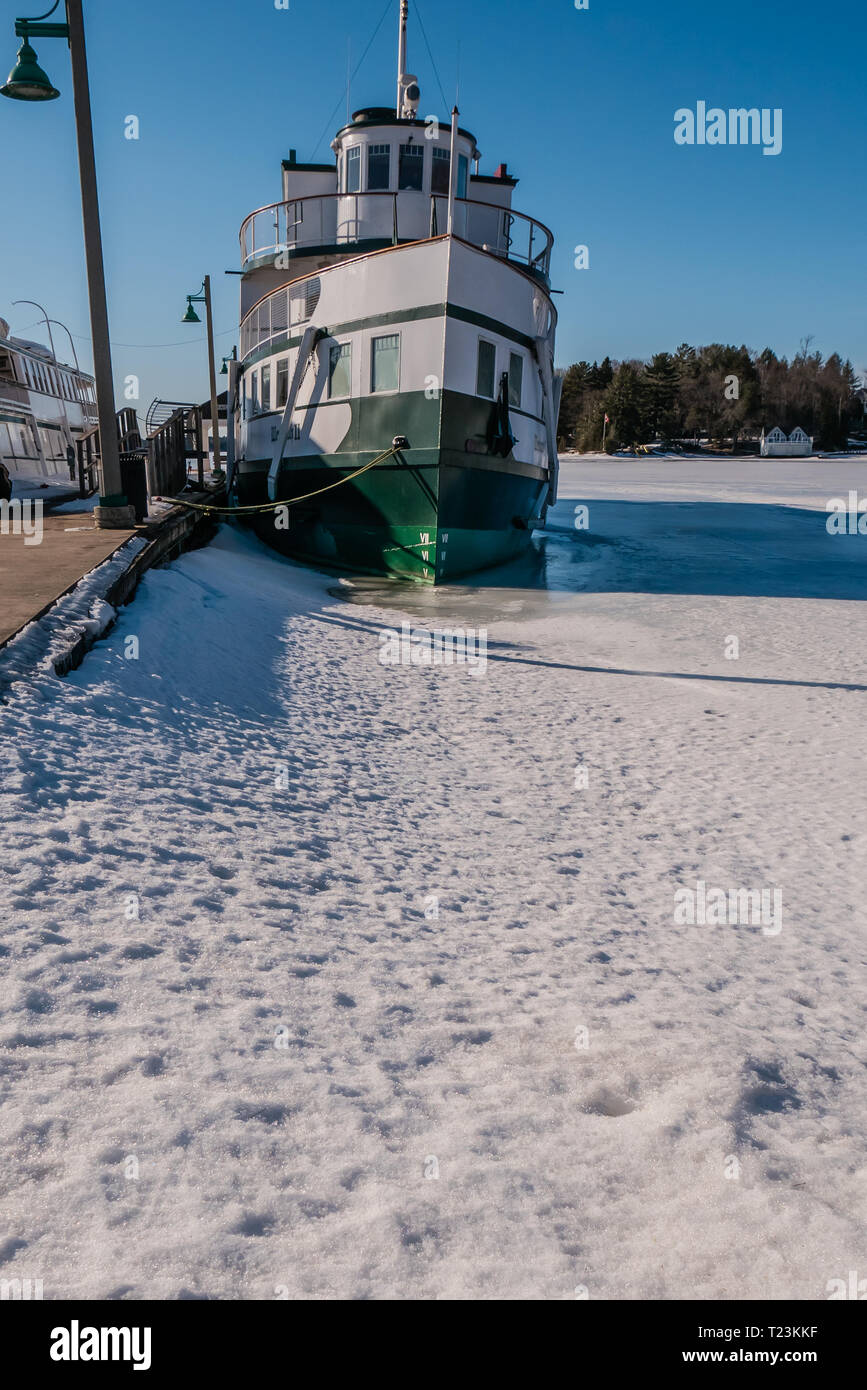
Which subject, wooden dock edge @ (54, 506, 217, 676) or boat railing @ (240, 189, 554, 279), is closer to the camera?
wooden dock edge @ (54, 506, 217, 676)

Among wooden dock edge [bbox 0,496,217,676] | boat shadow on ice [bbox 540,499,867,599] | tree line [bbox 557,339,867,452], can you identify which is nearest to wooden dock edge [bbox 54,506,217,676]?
wooden dock edge [bbox 0,496,217,676]

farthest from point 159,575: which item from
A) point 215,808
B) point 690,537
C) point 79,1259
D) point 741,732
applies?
point 690,537

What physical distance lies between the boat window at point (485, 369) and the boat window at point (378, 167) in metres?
5.73

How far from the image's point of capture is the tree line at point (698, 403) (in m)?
99.2

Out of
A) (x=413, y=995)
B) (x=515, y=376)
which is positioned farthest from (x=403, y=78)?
(x=413, y=995)

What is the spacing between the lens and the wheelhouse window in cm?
1622

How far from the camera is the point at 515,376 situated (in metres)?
13.5

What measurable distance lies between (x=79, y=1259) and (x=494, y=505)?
1243 cm

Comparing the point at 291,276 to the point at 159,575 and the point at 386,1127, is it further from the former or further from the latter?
the point at 386,1127

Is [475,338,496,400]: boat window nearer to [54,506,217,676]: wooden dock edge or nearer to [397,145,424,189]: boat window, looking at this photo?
[54,506,217,676]: wooden dock edge

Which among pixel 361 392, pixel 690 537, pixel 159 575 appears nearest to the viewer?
pixel 159 575

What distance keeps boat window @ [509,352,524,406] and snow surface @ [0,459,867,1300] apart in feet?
26.3

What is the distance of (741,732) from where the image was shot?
6.47 metres
